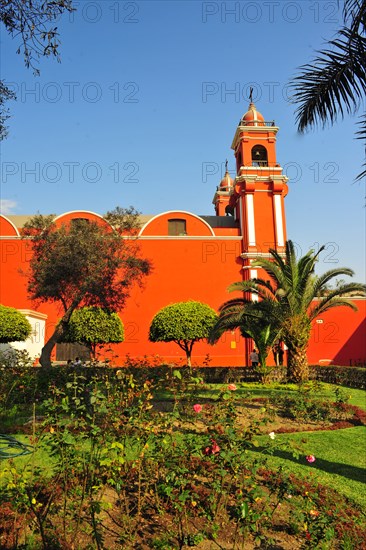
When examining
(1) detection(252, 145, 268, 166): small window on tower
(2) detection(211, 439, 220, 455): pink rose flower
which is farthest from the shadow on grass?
(1) detection(252, 145, 268, 166): small window on tower

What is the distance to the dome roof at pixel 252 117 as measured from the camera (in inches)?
1033

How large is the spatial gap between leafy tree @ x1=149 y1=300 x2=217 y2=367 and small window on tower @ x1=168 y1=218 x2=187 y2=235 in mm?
6694

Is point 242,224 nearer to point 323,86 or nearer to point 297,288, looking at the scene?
point 297,288

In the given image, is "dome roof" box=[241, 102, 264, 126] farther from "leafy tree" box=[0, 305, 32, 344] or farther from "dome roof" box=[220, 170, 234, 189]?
"leafy tree" box=[0, 305, 32, 344]

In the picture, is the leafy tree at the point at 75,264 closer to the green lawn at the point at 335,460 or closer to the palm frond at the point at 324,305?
the palm frond at the point at 324,305

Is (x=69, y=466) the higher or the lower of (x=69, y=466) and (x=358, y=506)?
the higher

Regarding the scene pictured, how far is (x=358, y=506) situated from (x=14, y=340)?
16110mm

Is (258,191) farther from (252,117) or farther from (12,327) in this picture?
(12,327)

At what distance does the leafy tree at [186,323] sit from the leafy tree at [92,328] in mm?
2133

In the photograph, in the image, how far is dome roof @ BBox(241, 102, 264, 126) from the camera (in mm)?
26245

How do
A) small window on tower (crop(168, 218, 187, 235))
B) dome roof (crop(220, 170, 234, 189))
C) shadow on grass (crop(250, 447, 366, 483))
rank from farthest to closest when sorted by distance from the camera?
dome roof (crop(220, 170, 234, 189))
small window on tower (crop(168, 218, 187, 235))
shadow on grass (crop(250, 447, 366, 483))

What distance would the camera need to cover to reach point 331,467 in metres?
5.79

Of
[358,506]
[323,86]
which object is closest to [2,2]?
[323,86]

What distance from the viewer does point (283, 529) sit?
3.73 meters
